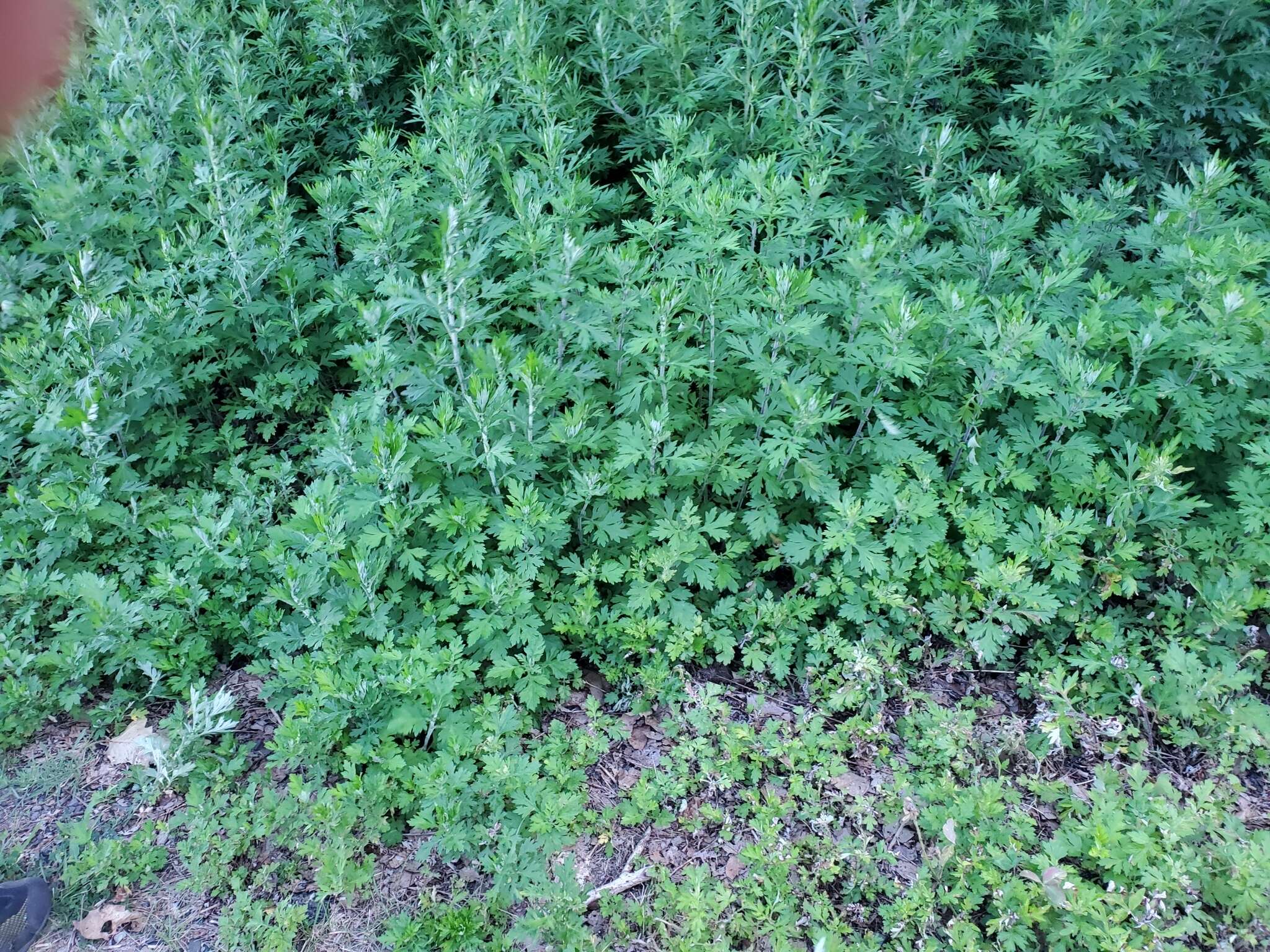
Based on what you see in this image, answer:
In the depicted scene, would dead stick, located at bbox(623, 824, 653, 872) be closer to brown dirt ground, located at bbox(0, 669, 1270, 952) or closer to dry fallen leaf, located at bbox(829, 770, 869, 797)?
brown dirt ground, located at bbox(0, 669, 1270, 952)

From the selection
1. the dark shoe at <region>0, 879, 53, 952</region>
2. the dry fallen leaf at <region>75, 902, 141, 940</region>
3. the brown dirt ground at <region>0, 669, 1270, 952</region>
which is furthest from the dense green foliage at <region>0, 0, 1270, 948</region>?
the dark shoe at <region>0, 879, 53, 952</region>

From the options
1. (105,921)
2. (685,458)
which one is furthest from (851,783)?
(105,921)

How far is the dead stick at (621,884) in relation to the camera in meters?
3.02

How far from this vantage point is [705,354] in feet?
12.4

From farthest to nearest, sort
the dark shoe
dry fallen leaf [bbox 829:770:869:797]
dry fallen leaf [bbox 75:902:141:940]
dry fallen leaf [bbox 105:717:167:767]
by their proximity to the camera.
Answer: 1. dry fallen leaf [bbox 105:717:167:767]
2. dry fallen leaf [bbox 829:770:869:797]
3. dry fallen leaf [bbox 75:902:141:940]
4. the dark shoe

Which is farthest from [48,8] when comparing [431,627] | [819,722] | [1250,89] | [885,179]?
[1250,89]

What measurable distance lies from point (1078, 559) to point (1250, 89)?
334 cm

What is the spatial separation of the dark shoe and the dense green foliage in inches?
22.8

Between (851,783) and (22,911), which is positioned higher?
(22,911)

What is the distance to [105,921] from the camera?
9.73 feet

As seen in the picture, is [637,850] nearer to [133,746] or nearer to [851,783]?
[851,783]

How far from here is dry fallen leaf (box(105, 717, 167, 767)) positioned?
347 cm

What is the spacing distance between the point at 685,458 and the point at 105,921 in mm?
2875

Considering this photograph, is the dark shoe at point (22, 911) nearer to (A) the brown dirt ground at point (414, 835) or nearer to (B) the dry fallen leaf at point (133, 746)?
(A) the brown dirt ground at point (414, 835)
